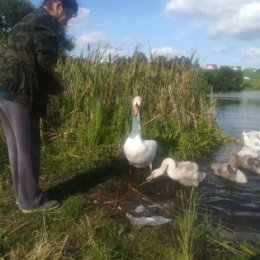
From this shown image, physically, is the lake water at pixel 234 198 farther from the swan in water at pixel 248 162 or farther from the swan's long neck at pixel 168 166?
the swan's long neck at pixel 168 166

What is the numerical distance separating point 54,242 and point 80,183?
2.28 metres

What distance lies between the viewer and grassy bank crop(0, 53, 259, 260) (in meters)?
3.92

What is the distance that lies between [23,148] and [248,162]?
460 centimetres

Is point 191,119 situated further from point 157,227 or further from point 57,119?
point 157,227

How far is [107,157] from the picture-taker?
7395 mm

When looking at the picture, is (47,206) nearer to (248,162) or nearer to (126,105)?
(126,105)

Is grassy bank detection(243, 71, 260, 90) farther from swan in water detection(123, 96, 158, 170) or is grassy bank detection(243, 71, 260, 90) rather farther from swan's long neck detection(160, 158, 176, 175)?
swan's long neck detection(160, 158, 176, 175)

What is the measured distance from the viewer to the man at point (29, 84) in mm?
4312

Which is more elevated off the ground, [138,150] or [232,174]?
[138,150]

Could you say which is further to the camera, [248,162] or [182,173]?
[248,162]

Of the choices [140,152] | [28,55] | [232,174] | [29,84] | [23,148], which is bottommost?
[232,174]

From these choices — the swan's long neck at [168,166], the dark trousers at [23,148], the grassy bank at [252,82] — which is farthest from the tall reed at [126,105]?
the grassy bank at [252,82]

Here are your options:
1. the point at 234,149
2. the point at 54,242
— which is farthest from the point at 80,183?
the point at 234,149

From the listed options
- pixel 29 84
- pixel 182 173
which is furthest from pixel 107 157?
pixel 29 84
